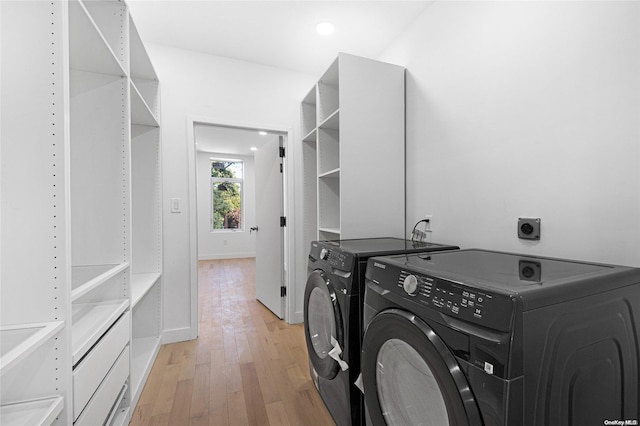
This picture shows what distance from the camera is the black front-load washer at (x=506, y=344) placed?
0.66m

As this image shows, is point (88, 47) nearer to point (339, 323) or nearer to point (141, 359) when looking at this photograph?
point (339, 323)

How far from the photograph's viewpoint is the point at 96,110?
4.99 feet

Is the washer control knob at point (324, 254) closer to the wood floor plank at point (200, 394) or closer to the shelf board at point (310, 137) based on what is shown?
the wood floor plank at point (200, 394)

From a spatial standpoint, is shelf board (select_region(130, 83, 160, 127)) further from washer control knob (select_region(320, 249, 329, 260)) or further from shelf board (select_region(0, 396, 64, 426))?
shelf board (select_region(0, 396, 64, 426))

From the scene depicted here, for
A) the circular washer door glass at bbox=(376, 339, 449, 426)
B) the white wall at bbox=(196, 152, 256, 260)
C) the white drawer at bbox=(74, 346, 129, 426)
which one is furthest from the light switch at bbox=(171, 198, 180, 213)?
the white wall at bbox=(196, 152, 256, 260)

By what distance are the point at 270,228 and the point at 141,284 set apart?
147cm

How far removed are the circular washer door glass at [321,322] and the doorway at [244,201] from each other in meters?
1.22

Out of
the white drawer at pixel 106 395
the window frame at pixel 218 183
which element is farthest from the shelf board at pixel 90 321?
the window frame at pixel 218 183

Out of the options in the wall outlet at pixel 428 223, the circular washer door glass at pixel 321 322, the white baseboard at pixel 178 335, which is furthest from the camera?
the white baseboard at pixel 178 335

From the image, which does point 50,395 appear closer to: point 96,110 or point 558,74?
point 96,110

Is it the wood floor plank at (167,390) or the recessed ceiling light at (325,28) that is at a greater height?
the recessed ceiling light at (325,28)

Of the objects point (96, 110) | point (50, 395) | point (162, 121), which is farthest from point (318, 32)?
point (50, 395)

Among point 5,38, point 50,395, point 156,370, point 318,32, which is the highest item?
point 318,32

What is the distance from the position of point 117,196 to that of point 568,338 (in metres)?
1.94
